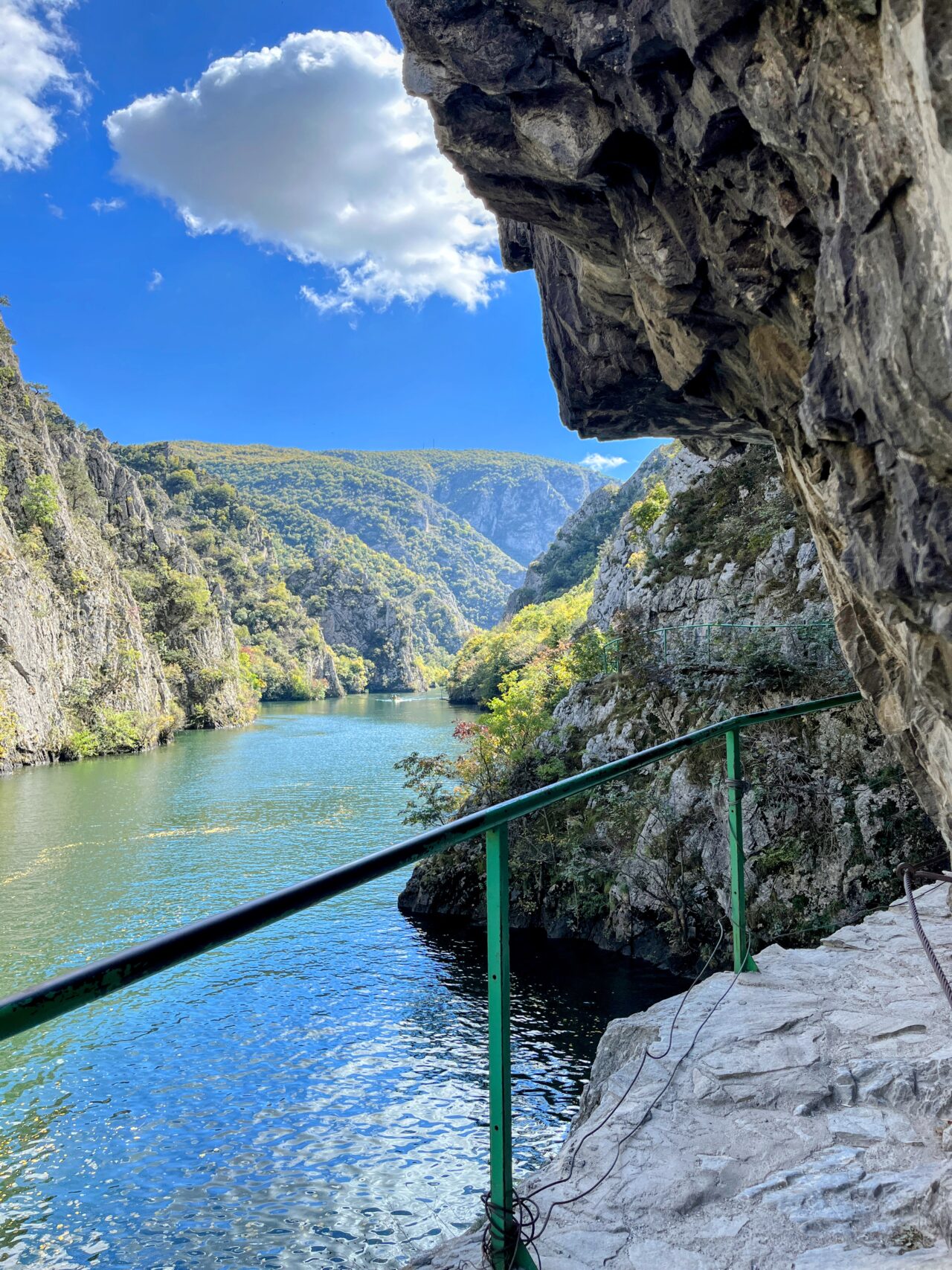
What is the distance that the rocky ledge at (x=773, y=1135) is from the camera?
1775 mm

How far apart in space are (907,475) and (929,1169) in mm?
2641

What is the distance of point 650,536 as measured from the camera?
2109cm

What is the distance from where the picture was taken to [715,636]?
14.7m

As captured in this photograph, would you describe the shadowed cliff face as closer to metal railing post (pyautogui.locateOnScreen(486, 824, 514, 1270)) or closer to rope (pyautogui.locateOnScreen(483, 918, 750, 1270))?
rope (pyautogui.locateOnScreen(483, 918, 750, 1270))

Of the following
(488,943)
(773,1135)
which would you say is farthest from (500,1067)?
(773,1135)

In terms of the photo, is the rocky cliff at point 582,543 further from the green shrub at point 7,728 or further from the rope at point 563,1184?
the rope at point 563,1184

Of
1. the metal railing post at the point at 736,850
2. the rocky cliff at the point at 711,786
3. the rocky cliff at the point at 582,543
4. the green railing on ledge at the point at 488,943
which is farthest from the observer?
the rocky cliff at the point at 582,543

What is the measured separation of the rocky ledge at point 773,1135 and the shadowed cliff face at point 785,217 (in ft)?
5.04

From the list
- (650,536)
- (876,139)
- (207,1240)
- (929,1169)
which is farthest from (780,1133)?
(650,536)

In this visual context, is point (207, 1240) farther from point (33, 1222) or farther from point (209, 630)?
point (209, 630)

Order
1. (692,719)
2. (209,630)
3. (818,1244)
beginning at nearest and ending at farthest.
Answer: (818,1244)
(692,719)
(209,630)

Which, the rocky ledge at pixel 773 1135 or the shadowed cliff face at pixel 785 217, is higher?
the shadowed cliff face at pixel 785 217

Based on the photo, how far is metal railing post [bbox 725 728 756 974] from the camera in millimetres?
3125

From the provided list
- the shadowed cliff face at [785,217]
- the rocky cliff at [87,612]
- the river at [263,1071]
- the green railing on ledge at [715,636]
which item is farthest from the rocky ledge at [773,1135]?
the rocky cliff at [87,612]
